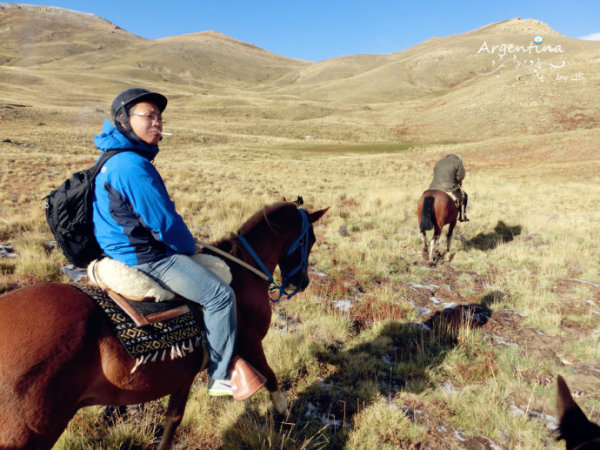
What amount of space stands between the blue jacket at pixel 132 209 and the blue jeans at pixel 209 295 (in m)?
0.10

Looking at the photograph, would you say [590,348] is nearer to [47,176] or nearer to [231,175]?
[231,175]

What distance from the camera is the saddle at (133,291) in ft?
7.70

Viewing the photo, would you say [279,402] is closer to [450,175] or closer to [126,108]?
[126,108]

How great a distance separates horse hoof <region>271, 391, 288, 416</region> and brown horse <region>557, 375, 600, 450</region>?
2.37 m

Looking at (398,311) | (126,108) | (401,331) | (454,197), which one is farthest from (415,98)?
(126,108)

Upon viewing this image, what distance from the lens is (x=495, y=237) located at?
10.7 m

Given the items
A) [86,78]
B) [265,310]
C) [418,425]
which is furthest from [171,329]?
[86,78]

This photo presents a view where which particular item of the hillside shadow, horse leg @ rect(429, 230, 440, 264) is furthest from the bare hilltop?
horse leg @ rect(429, 230, 440, 264)

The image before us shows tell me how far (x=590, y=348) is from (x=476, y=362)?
1803 millimetres

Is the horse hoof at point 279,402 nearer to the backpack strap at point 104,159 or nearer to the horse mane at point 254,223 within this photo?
the horse mane at point 254,223

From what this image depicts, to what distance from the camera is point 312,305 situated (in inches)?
234

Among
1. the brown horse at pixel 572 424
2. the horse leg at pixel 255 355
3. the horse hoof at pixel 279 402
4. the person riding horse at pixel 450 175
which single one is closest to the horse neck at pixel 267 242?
the horse leg at pixel 255 355

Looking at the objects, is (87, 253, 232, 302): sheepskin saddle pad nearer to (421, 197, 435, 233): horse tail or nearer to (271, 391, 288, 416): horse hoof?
(271, 391, 288, 416): horse hoof

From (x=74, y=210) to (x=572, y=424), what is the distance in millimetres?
3441
